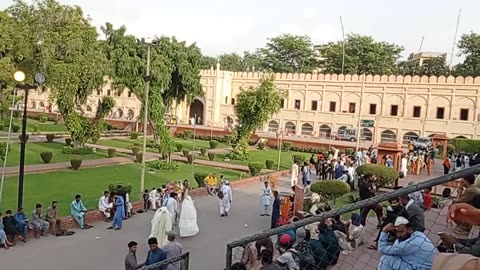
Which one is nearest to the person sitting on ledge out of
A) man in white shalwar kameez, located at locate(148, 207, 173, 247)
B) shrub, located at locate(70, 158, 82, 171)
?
man in white shalwar kameez, located at locate(148, 207, 173, 247)

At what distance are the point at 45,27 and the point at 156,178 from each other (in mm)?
11408

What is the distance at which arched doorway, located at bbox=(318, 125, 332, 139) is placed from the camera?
144 feet

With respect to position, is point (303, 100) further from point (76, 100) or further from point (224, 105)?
point (76, 100)

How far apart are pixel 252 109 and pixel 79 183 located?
39.8ft

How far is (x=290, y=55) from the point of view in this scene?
58.4m

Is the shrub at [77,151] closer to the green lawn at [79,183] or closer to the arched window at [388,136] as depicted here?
the green lawn at [79,183]

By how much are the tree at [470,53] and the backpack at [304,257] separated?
45.3 m

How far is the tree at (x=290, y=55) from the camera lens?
57.4 metres

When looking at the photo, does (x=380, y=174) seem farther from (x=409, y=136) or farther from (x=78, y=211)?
(x=409, y=136)

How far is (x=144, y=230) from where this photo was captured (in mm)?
12023

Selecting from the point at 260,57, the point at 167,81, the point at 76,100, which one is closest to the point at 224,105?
the point at 260,57

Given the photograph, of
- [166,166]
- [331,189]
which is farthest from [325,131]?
[331,189]

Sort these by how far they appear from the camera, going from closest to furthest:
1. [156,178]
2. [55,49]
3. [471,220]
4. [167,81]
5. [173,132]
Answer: [471,220]
[156,178]
[55,49]
[167,81]
[173,132]

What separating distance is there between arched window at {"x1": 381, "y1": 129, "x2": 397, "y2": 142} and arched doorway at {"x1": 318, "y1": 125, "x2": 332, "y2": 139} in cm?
467
